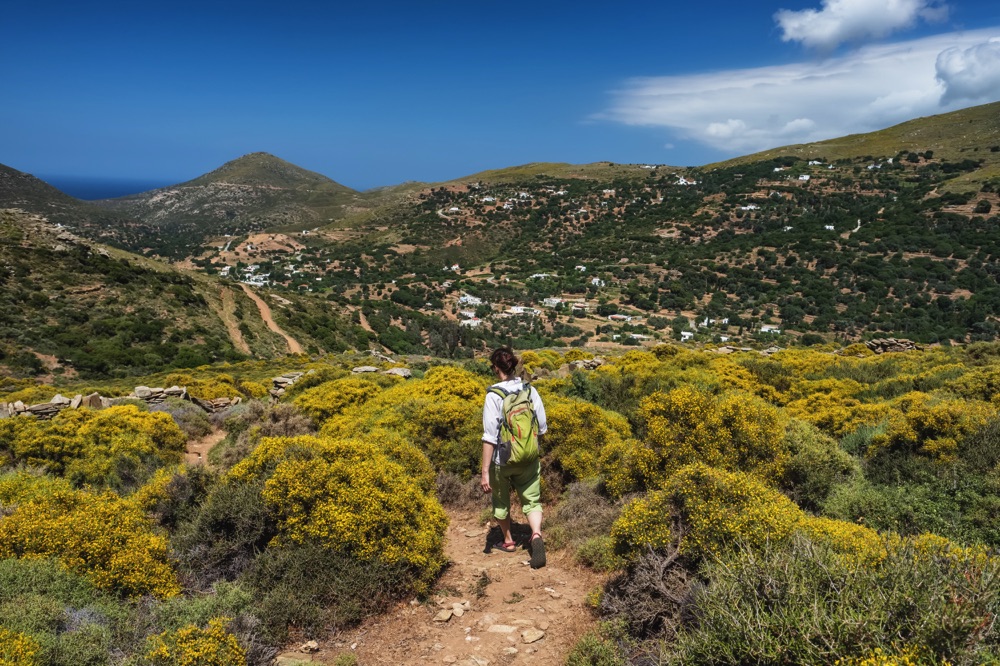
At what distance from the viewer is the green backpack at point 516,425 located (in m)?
4.79

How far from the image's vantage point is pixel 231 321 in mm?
35438

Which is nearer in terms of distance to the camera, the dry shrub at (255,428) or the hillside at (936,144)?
the dry shrub at (255,428)

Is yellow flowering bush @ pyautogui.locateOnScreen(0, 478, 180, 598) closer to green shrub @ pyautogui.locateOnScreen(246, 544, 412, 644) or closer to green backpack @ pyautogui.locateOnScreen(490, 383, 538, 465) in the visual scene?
green shrub @ pyautogui.locateOnScreen(246, 544, 412, 644)

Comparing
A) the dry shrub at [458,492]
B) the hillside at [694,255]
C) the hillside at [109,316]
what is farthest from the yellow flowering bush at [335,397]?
the hillside at [694,255]

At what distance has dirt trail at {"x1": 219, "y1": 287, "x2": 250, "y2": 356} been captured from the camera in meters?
32.1

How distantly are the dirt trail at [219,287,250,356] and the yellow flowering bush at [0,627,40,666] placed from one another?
31028 mm

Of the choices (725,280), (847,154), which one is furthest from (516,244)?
(847,154)

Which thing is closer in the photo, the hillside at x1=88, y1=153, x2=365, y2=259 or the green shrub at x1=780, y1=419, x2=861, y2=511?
the green shrub at x1=780, y1=419, x2=861, y2=511

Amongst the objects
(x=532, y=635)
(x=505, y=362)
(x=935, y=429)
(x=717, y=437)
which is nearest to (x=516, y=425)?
(x=505, y=362)

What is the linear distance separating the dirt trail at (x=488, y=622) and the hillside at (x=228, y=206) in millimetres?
127294

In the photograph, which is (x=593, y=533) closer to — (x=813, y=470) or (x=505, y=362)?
(x=505, y=362)

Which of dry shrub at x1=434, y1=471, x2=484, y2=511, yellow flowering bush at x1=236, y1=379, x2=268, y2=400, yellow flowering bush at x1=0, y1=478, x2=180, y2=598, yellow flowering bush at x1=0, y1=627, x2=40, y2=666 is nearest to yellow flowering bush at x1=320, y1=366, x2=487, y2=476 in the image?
dry shrub at x1=434, y1=471, x2=484, y2=511

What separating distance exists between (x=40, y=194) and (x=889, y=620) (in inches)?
7221

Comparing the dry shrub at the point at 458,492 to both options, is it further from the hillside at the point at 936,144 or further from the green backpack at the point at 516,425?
the hillside at the point at 936,144
